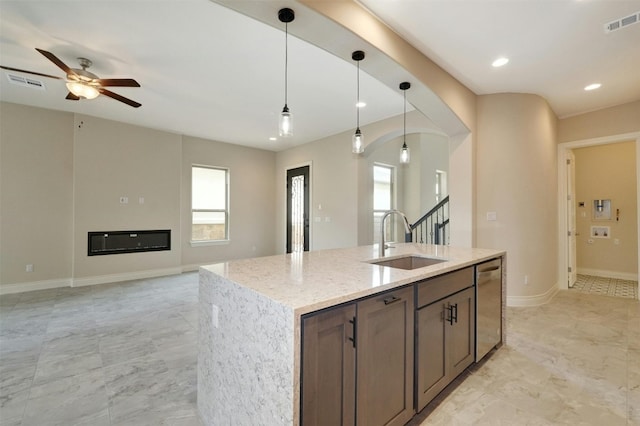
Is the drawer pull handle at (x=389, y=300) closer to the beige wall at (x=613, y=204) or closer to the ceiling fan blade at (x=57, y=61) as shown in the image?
the ceiling fan blade at (x=57, y=61)

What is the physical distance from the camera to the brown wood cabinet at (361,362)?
1.18 meters

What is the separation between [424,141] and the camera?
26.2ft

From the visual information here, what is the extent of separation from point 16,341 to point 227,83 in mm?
3543

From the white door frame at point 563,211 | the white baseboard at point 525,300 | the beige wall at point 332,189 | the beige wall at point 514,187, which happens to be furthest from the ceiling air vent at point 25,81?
the white door frame at point 563,211

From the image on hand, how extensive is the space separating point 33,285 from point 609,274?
10223mm

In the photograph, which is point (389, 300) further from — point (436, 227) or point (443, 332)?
point (436, 227)

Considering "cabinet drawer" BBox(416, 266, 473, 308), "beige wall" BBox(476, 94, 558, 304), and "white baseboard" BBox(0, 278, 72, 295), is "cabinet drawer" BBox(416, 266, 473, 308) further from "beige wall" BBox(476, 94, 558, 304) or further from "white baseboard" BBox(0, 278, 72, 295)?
"white baseboard" BBox(0, 278, 72, 295)

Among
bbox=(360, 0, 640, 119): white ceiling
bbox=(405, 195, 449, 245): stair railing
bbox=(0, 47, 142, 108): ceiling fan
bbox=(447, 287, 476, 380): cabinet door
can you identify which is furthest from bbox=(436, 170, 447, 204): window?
bbox=(0, 47, 142, 108): ceiling fan

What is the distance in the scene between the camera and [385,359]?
59.1 inches

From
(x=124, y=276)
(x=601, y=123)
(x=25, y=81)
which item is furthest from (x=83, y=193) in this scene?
(x=601, y=123)

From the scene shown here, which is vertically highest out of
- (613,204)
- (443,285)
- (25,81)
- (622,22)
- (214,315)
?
(25,81)

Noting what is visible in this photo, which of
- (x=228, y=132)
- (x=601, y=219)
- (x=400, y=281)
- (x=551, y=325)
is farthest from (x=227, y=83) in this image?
(x=601, y=219)

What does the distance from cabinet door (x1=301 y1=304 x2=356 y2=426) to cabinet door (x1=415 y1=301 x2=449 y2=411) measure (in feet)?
1.92

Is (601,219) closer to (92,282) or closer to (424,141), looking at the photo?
(424,141)
